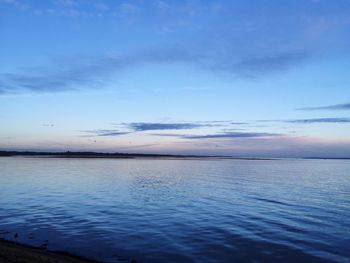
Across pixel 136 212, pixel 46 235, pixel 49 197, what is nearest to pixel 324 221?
pixel 136 212

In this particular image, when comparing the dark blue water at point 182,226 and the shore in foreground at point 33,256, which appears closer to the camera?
the shore in foreground at point 33,256

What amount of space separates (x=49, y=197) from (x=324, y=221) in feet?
83.3

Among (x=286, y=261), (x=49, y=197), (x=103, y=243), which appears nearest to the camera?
(x=286, y=261)

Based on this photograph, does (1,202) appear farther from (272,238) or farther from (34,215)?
(272,238)

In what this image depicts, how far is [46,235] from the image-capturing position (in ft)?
65.7

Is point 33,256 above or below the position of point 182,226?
above

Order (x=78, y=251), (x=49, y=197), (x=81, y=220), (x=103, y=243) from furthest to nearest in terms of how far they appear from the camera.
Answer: (x=49, y=197) < (x=81, y=220) < (x=103, y=243) < (x=78, y=251)

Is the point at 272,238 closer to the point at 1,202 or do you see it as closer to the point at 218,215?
the point at 218,215

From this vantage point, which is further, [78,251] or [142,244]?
[142,244]

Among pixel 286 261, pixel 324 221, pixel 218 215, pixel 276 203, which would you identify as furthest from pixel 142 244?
pixel 276 203

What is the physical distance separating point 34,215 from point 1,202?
301 inches

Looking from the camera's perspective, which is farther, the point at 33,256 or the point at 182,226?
the point at 182,226

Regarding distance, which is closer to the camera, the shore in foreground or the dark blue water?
the shore in foreground

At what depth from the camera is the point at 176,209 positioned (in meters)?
28.9
